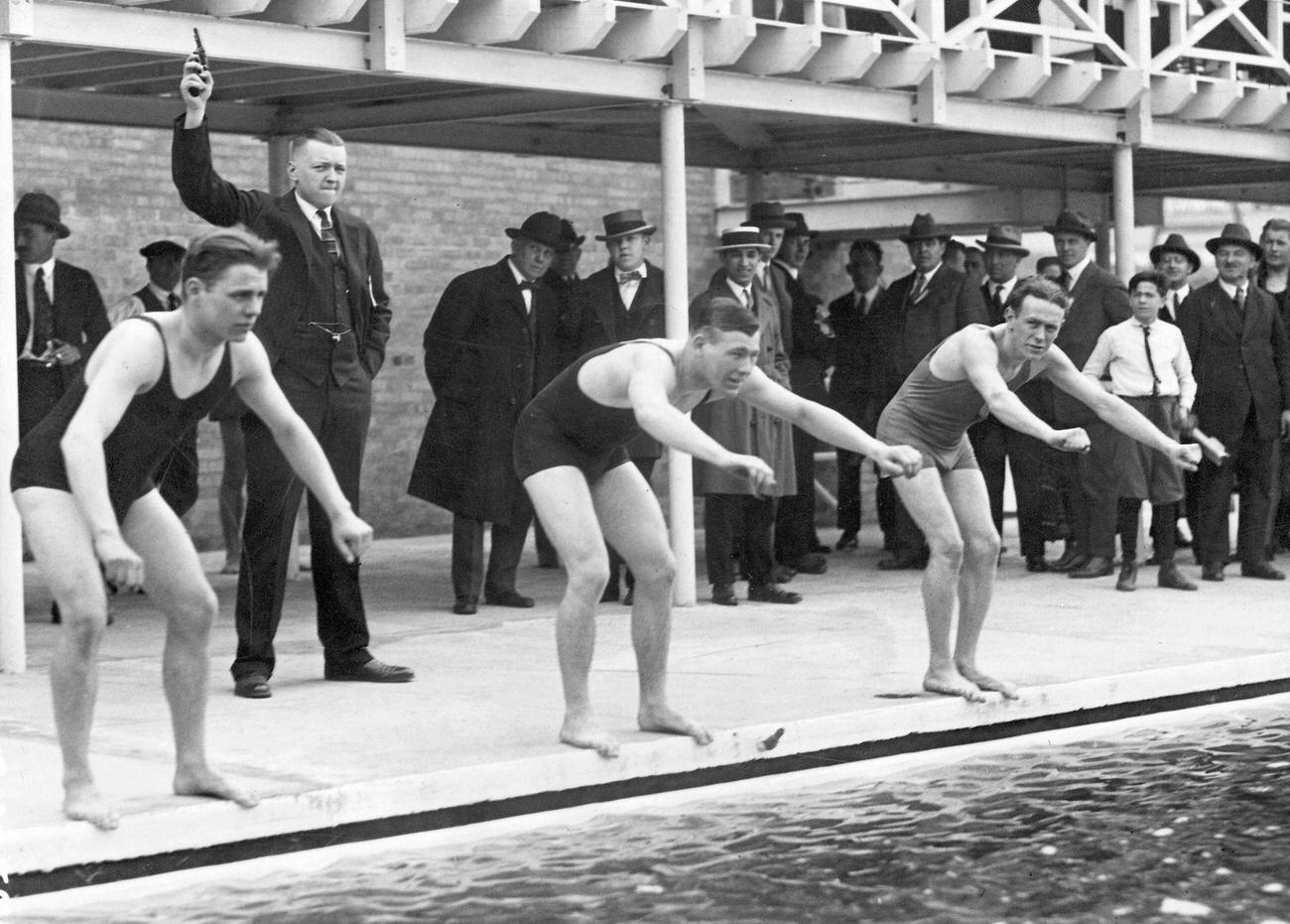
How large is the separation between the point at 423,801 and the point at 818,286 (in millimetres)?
12461

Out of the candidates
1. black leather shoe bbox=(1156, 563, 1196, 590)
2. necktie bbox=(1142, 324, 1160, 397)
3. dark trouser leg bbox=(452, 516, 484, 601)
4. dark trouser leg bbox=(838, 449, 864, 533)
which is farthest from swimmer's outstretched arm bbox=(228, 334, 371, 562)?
dark trouser leg bbox=(838, 449, 864, 533)

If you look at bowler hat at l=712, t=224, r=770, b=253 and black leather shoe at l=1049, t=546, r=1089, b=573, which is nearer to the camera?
bowler hat at l=712, t=224, r=770, b=253

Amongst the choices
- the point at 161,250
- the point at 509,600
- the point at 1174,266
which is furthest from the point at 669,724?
the point at 1174,266

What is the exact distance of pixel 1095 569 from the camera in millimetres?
12719

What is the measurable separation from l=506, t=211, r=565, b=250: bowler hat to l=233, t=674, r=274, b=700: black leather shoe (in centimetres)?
362

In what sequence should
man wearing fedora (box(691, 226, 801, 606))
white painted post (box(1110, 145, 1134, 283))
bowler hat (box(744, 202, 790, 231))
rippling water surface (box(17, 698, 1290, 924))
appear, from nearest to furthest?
rippling water surface (box(17, 698, 1290, 924)) → man wearing fedora (box(691, 226, 801, 606)) → bowler hat (box(744, 202, 790, 231)) → white painted post (box(1110, 145, 1134, 283))

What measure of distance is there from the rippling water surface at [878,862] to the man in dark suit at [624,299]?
470cm

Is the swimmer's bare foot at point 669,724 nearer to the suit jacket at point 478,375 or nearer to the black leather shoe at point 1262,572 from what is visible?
the suit jacket at point 478,375

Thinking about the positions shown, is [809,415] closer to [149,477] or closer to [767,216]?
[149,477]

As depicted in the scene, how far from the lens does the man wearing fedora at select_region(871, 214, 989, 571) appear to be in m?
12.9

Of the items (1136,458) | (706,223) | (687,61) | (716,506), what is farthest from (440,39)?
(706,223)

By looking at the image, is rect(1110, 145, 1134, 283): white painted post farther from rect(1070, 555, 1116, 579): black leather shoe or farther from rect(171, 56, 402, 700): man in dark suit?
rect(171, 56, 402, 700): man in dark suit

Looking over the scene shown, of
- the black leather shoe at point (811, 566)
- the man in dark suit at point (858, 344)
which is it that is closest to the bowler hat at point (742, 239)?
the black leather shoe at point (811, 566)

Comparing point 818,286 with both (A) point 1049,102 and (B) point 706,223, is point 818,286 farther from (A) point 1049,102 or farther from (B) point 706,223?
(A) point 1049,102
